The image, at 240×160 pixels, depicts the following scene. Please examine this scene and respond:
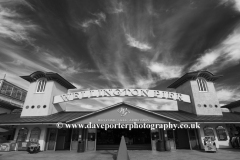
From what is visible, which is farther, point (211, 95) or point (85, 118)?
point (211, 95)

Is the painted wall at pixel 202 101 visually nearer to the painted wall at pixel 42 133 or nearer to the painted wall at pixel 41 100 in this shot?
the painted wall at pixel 41 100

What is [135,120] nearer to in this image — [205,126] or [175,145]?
[175,145]

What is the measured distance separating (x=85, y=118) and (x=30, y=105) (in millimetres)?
8862

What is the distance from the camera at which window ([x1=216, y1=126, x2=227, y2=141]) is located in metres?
16.2

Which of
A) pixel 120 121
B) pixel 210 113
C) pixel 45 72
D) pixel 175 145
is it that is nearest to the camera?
pixel 120 121

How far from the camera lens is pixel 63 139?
17281 mm

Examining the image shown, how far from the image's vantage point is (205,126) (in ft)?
54.1

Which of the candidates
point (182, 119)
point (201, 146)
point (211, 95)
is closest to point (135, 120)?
point (182, 119)

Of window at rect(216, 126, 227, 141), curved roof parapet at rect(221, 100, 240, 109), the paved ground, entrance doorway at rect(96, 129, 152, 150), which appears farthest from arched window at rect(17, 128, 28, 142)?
curved roof parapet at rect(221, 100, 240, 109)

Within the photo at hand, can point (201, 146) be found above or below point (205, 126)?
below

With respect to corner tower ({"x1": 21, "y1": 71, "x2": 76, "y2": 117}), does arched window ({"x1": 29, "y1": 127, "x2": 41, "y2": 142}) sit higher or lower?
lower

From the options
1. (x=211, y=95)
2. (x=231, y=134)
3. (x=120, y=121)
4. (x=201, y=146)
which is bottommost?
(x=201, y=146)

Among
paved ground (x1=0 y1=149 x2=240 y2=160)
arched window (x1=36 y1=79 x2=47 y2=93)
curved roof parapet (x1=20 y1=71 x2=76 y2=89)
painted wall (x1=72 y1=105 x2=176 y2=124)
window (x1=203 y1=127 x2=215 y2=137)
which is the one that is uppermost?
curved roof parapet (x1=20 y1=71 x2=76 y2=89)

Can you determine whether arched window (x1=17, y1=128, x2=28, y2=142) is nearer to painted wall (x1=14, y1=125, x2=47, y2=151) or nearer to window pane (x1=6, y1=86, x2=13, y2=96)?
painted wall (x1=14, y1=125, x2=47, y2=151)
